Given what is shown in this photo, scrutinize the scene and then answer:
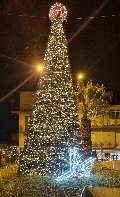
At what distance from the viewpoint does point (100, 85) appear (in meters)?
41.8

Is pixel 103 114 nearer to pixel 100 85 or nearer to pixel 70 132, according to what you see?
pixel 100 85

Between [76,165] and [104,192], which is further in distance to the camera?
[76,165]

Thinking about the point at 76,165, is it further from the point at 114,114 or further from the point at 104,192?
the point at 114,114

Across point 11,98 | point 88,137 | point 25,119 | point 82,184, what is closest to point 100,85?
point 25,119

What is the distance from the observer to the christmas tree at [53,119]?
1773 centimetres

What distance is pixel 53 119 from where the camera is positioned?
17922 mm

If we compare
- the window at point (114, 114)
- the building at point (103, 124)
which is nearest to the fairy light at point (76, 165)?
the building at point (103, 124)

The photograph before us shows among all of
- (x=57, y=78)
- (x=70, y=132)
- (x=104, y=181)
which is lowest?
(x=104, y=181)

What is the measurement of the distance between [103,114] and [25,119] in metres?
8.35

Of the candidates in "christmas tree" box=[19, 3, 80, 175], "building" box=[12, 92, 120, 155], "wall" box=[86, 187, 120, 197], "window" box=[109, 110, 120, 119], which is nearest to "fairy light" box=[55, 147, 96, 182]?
"christmas tree" box=[19, 3, 80, 175]

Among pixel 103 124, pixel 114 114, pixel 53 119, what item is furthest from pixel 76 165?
pixel 114 114

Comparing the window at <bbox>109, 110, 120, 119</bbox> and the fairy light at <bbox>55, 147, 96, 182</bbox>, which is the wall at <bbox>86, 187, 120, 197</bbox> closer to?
the fairy light at <bbox>55, 147, 96, 182</bbox>

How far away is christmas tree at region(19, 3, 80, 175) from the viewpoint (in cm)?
1773

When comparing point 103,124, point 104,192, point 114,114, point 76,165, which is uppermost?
point 114,114
